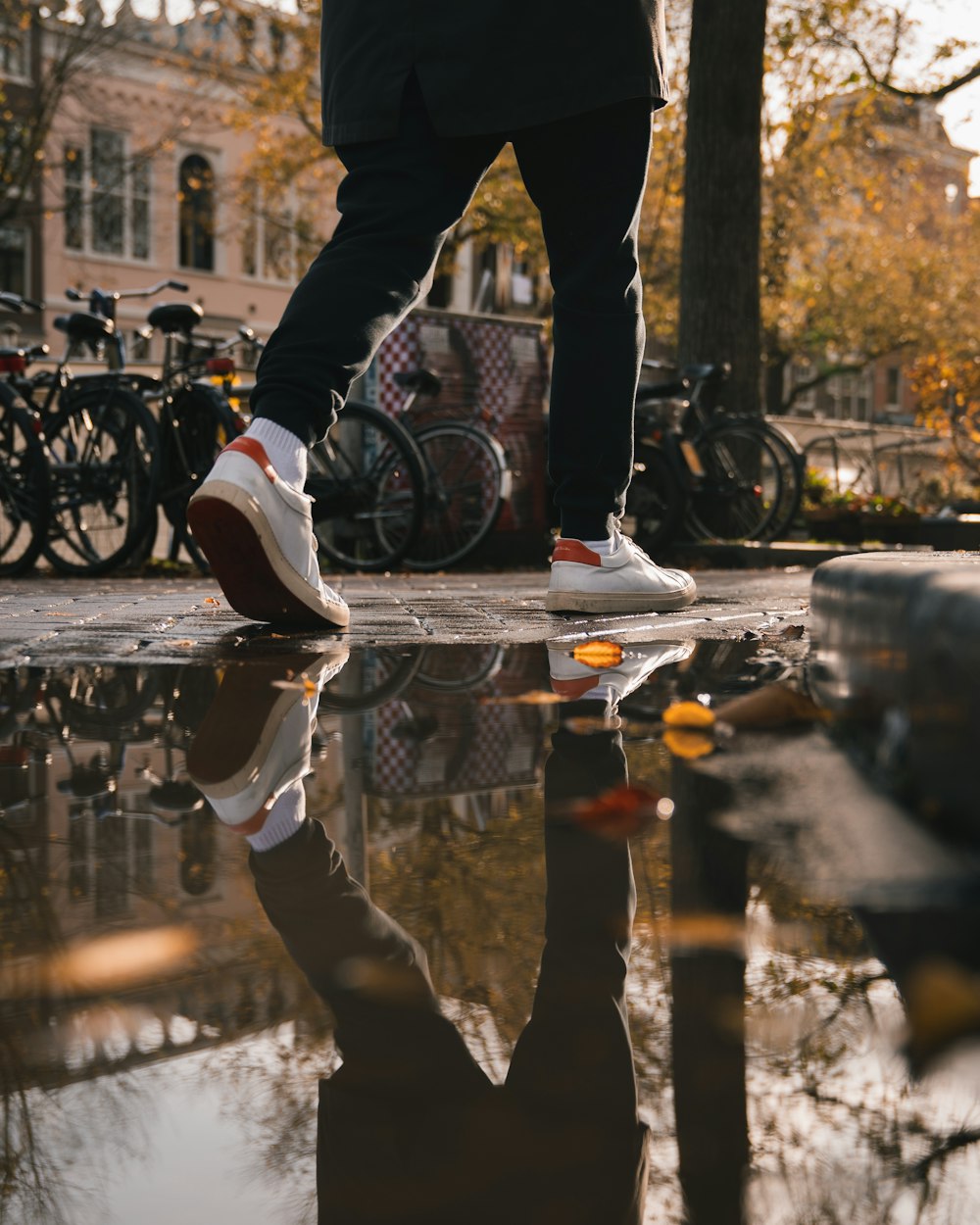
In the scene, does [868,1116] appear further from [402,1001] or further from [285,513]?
[285,513]

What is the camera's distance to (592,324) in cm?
333

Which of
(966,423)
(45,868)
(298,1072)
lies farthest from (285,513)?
(966,423)

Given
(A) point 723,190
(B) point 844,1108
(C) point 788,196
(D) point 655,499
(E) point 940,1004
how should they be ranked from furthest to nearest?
(C) point 788,196 < (A) point 723,190 < (D) point 655,499 < (E) point 940,1004 < (B) point 844,1108

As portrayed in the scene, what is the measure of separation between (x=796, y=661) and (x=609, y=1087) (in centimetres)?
186

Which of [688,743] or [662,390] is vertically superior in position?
[662,390]

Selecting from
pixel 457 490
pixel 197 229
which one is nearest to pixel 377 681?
pixel 457 490

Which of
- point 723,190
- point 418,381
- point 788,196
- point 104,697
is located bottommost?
point 104,697

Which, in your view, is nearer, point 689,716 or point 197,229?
point 689,716

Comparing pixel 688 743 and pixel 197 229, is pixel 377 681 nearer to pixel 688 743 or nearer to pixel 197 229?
pixel 688 743

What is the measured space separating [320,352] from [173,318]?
5.17m

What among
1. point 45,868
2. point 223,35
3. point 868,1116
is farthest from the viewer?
point 223,35

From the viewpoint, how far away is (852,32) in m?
16.6

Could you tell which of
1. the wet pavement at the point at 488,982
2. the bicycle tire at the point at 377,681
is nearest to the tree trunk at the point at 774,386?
the bicycle tire at the point at 377,681

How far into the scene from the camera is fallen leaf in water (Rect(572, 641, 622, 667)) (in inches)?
100
